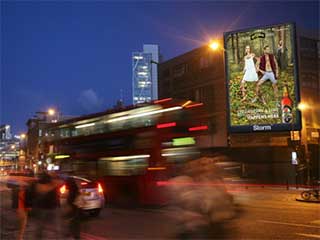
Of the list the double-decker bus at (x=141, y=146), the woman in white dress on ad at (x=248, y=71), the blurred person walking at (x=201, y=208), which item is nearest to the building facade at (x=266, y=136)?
the woman in white dress on ad at (x=248, y=71)

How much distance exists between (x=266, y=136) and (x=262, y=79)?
18.7ft

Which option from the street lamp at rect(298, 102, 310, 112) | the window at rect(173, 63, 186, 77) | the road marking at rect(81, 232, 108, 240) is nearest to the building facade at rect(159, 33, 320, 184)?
the street lamp at rect(298, 102, 310, 112)

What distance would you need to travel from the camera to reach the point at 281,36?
44094 mm

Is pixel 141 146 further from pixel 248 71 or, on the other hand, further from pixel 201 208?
pixel 248 71

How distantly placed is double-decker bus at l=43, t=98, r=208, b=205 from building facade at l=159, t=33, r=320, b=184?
2410 cm

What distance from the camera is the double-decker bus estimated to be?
57.2 ft

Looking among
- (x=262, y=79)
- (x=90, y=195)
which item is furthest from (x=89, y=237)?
(x=262, y=79)

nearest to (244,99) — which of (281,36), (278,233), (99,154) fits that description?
(281,36)

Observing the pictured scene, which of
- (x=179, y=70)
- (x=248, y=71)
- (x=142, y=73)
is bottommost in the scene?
(x=248, y=71)

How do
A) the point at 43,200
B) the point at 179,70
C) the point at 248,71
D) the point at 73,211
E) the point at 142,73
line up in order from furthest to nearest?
1. the point at 142,73
2. the point at 179,70
3. the point at 248,71
4. the point at 73,211
5. the point at 43,200

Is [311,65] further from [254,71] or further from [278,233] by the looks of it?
[278,233]

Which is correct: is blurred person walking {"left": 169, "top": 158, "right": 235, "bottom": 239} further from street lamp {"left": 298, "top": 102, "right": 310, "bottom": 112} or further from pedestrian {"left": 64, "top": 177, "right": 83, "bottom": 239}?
street lamp {"left": 298, "top": 102, "right": 310, "bottom": 112}

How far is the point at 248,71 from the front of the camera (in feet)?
150

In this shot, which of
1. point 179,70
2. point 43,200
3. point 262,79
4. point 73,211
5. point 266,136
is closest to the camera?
point 43,200
